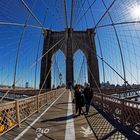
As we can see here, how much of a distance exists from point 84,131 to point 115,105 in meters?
3.52

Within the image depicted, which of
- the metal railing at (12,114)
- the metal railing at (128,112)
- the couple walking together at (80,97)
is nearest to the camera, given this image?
the metal railing at (12,114)

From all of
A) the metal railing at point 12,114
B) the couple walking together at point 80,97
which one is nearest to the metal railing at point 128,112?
the couple walking together at point 80,97

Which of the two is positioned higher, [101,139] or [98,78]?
[98,78]

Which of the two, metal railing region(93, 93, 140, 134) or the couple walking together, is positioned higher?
the couple walking together

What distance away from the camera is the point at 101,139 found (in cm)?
679

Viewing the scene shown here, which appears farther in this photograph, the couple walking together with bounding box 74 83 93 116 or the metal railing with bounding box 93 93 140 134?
the couple walking together with bounding box 74 83 93 116

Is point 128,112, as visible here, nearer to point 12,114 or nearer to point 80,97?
point 80,97

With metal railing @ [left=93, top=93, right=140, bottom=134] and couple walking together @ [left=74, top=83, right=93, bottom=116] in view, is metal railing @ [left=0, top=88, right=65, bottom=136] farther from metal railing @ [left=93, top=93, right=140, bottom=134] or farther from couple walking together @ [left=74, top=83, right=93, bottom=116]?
metal railing @ [left=93, top=93, right=140, bottom=134]

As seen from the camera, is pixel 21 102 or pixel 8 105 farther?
pixel 21 102

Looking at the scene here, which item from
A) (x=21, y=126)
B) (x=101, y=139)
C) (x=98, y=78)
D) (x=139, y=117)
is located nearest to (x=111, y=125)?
(x=139, y=117)

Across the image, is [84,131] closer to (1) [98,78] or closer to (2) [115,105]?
(2) [115,105]

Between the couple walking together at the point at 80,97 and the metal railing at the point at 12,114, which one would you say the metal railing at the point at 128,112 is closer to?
the couple walking together at the point at 80,97

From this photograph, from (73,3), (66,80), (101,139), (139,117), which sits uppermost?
(73,3)

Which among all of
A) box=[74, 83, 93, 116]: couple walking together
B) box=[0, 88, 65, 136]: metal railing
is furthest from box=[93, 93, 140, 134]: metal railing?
box=[0, 88, 65, 136]: metal railing
